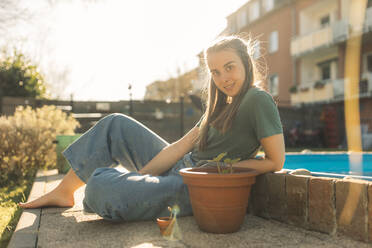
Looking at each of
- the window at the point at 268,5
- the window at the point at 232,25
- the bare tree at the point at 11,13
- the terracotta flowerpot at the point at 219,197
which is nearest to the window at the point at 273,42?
the window at the point at 268,5

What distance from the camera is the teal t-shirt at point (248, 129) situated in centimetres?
181

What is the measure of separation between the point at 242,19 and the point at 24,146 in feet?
61.7

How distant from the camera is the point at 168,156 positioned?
2.23 metres

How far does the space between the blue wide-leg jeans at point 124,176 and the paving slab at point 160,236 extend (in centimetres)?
9

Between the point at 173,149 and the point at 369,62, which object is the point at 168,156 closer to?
the point at 173,149

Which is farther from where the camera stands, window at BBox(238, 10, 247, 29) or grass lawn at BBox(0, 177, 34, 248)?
window at BBox(238, 10, 247, 29)

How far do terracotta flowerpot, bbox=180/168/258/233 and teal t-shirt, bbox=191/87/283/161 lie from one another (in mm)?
269

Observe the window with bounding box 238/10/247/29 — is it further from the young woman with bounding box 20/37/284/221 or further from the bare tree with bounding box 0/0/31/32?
the young woman with bounding box 20/37/284/221

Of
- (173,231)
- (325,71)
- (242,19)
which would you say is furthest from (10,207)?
(242,19)

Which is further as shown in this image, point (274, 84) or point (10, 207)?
point (274, 84)

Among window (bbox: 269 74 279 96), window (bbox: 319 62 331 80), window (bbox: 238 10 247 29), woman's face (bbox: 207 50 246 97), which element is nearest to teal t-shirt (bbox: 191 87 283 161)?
woman's face (bbox: 207 50 246 97)

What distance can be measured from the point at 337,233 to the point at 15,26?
5.18m

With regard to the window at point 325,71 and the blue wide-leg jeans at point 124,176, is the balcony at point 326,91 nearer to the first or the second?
the window at point 325,71

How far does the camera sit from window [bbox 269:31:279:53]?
17391 mm
